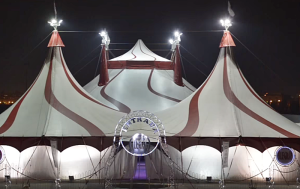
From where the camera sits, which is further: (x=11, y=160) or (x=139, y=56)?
(x=139, y=56)

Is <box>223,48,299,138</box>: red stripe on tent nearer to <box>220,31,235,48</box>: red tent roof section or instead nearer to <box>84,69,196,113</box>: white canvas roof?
<box>220,31,235,48</box>: red tent roof section

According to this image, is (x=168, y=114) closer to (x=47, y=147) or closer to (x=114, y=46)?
(x=47, y=147)

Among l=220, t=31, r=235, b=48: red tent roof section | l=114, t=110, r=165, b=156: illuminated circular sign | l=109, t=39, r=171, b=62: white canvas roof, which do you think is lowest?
l=114, t=110, r=165, b=156: illuminated circular sign

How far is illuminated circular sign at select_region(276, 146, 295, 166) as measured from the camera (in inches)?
414

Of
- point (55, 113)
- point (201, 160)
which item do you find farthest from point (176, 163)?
point (55, 113)

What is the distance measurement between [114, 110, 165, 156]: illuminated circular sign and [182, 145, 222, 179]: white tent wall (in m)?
0.85

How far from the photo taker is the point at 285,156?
415 inches

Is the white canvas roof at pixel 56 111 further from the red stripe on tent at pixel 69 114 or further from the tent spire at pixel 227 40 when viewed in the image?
the tent spire at pixel 227 40

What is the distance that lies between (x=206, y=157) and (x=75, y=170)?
314 cm

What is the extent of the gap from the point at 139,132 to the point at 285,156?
350 centimetres

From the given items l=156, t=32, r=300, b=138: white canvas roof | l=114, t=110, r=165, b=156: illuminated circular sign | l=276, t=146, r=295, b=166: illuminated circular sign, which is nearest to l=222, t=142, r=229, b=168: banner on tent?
l=156, t=32, r=300, b=138: white canvas roof

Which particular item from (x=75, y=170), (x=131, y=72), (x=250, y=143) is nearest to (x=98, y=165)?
(x=75, y=170)

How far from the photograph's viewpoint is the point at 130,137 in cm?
1038

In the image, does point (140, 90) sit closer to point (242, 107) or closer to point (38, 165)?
point (242, 107)
